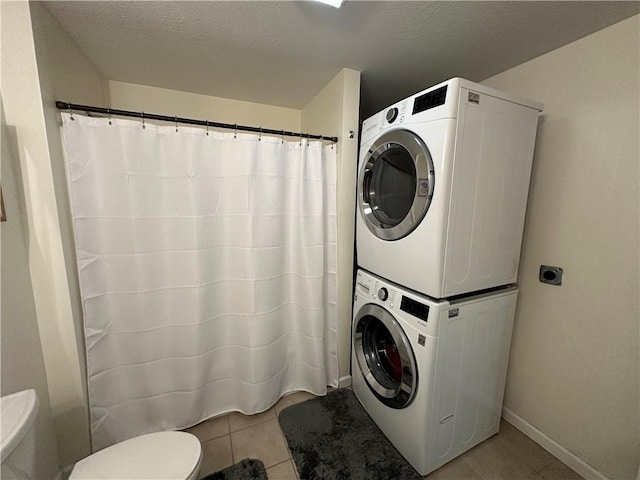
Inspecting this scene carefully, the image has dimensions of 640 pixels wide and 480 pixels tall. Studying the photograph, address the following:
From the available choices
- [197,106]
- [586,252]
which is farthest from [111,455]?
[586,252]

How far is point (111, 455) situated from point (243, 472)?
0.64m

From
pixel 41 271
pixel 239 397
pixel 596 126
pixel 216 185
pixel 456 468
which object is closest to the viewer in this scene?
A: pixel 41 271

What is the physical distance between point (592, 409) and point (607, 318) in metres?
0.48

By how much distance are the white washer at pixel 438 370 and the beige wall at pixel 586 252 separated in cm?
23

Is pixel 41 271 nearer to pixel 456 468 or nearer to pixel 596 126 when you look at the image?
pixel 456 468

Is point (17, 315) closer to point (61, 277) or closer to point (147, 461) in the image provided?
point (61, 277)

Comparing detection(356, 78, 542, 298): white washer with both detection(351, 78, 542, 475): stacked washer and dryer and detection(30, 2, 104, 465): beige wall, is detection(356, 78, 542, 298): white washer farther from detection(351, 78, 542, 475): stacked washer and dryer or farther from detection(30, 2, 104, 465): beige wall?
detection(30, 2, 104, 465): beige wall

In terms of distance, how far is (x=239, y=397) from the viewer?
Result: 162cm

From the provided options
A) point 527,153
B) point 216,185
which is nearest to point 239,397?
point 216,185

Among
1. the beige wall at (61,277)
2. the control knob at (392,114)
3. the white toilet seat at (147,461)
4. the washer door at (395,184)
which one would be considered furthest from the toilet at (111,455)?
the control knob at (392,114)

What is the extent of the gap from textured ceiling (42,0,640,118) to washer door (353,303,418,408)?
1.44 metres

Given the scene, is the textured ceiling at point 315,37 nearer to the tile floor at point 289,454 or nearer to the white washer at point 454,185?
the white washer at point 454,185

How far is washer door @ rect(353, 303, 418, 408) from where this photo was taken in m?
1.23

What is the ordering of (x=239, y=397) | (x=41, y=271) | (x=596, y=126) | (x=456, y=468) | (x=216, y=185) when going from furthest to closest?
1. (x=239, y=397)
2. (x=216, y=185)
3. (x=456, y=468)
4. (x=596, y=126)
5. (x=41, y=271)
